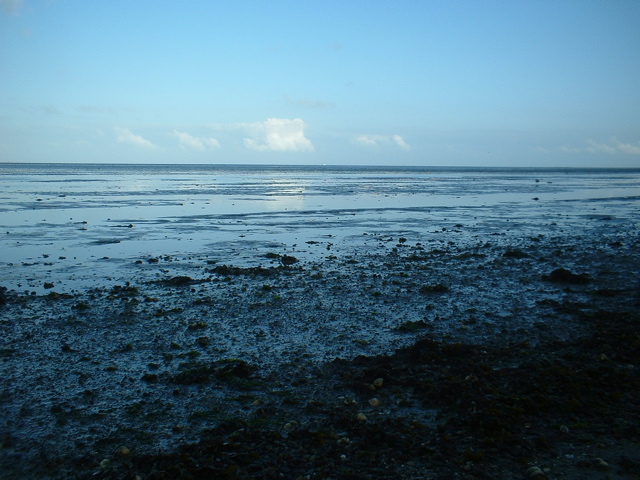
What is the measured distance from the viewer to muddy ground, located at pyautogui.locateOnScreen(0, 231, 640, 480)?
6105mm

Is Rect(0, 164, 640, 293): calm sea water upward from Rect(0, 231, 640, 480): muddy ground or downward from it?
upward

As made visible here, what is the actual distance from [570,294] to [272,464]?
1123cm

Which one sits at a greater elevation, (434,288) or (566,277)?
(566,277)

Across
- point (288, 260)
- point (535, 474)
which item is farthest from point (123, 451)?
point (288, 260)

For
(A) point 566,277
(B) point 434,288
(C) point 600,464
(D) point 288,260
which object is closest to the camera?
(C) point 600,464

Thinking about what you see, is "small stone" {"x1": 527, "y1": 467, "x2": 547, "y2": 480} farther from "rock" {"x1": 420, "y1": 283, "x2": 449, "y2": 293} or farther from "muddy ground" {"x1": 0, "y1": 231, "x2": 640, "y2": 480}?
"rock" {"x1": 420, "y1": 283, "x2": 449, "y2": 293}

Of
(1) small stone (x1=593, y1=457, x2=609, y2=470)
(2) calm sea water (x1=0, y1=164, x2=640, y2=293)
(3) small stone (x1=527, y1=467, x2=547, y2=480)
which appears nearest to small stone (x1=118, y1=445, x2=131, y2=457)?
→ (3) small stone (x1=527, y1=467, x2=547, y2=480)

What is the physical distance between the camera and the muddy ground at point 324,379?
20.0 feet

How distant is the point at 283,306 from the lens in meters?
12.9

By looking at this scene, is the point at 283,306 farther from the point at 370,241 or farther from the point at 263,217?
the point at 263,217

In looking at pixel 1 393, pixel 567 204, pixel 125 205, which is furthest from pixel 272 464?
pixel 567 204

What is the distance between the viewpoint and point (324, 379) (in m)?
8.52

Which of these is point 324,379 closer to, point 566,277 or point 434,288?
point 434,288

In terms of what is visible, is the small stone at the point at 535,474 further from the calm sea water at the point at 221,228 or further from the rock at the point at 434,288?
the calm sea water at the point at 221,228
